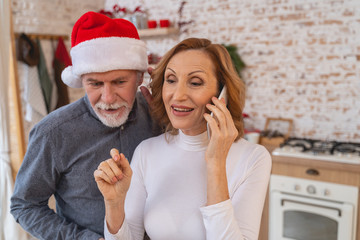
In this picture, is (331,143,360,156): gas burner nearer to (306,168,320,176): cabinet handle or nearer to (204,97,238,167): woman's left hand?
(306,168,320,176): cabinet handle

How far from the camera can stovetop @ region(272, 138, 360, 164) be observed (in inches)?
106

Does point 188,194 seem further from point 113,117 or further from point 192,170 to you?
point 113,117

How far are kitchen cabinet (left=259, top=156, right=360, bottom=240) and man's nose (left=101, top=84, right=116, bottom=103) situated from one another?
6.35ft

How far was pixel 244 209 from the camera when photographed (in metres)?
1.12

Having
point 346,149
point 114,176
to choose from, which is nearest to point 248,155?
point 114,176

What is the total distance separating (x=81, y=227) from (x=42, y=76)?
252 centimetres

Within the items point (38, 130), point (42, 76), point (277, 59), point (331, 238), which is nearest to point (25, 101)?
point (42, 76)

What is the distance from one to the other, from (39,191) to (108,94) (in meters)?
0.55

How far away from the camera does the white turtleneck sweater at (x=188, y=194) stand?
109 centimetres

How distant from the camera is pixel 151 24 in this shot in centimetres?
389

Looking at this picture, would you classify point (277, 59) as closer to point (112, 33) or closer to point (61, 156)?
point (112, 33)

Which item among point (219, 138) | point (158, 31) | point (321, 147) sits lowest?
point (321, 147)

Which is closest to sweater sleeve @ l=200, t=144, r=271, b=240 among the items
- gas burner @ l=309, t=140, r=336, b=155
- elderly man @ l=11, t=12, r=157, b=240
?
elderly man @ l=11, t=12, r=157, b=240

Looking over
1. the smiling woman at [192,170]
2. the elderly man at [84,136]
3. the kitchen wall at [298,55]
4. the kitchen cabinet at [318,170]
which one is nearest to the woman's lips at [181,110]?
the smiling woman at [192,170]
